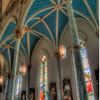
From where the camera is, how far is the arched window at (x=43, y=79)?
13.6 metres

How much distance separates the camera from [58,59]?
13.5 meters

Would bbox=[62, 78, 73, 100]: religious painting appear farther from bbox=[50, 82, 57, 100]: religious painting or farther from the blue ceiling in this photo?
the blue ceiling

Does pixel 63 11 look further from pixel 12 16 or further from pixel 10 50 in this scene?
pixel 10 50

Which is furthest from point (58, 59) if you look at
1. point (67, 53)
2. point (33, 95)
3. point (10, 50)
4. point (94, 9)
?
point (10, 50)

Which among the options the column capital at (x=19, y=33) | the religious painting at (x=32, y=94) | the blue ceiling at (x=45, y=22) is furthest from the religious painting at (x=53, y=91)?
the column capital at (x=19, y=33)

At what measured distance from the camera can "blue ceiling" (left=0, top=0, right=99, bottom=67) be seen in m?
11.9

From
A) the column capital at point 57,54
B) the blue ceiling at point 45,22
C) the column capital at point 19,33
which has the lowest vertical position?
the column capital at point 57,54

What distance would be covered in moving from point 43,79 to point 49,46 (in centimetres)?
379

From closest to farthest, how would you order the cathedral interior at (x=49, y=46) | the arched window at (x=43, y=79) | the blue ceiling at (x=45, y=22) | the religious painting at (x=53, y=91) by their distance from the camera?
the cathedral interior at (x=49, y=46)
the blue ceiling at (x=45, y=22)
the religious painting at (x=53, y=91)
the arched window at (x=43, y=79)

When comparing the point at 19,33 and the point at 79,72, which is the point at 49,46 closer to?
the point at 19,33

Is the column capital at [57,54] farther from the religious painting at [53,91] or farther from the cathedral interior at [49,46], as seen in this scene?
the religious painting at [53,91]

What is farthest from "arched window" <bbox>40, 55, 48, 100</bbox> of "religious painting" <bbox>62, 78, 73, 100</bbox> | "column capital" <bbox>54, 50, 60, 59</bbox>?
"religious painting" <bbox>62, 78, 73, 100</bbox>

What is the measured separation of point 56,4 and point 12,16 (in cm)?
419

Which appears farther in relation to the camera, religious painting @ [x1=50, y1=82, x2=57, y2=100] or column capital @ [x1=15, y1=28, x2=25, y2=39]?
religious painting @ [x1=50, y1=82, x2=57, y2=100]
